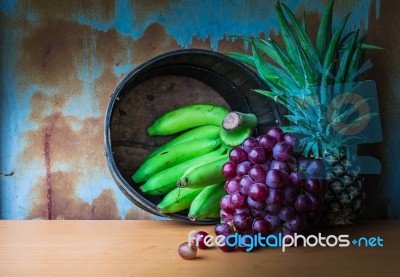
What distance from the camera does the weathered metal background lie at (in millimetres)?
1383

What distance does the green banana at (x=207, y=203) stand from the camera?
111 centimetres

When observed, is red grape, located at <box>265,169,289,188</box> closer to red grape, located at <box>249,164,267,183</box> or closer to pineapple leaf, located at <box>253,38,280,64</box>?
red grape, located at <box>249,164,267,183</box>

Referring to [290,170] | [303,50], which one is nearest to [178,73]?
[303,50]

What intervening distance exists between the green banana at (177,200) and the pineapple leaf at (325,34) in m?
0.45

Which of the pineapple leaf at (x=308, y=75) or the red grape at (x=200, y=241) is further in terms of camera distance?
the pineapple leaf at (x=308, y=75)

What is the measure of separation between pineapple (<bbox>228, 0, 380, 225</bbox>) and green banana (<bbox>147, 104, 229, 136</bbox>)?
179 millimetres

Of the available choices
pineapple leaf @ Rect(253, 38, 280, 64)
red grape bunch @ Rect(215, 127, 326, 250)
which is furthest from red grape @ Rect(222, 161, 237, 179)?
pineapple leaf @ Rect(253, 38, 280, 64)

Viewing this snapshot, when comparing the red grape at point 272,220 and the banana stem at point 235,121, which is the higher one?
the banana stem at point 235,121

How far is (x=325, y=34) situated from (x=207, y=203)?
19.6 inches

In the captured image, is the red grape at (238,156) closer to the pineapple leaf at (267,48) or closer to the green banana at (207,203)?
the green banana at (207,203)

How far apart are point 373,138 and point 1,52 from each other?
1.05 meters

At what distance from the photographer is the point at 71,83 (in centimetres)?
138

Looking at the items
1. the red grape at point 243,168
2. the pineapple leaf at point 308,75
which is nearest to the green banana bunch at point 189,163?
the red grape at point 243,168

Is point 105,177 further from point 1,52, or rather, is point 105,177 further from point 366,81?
point 366,81
